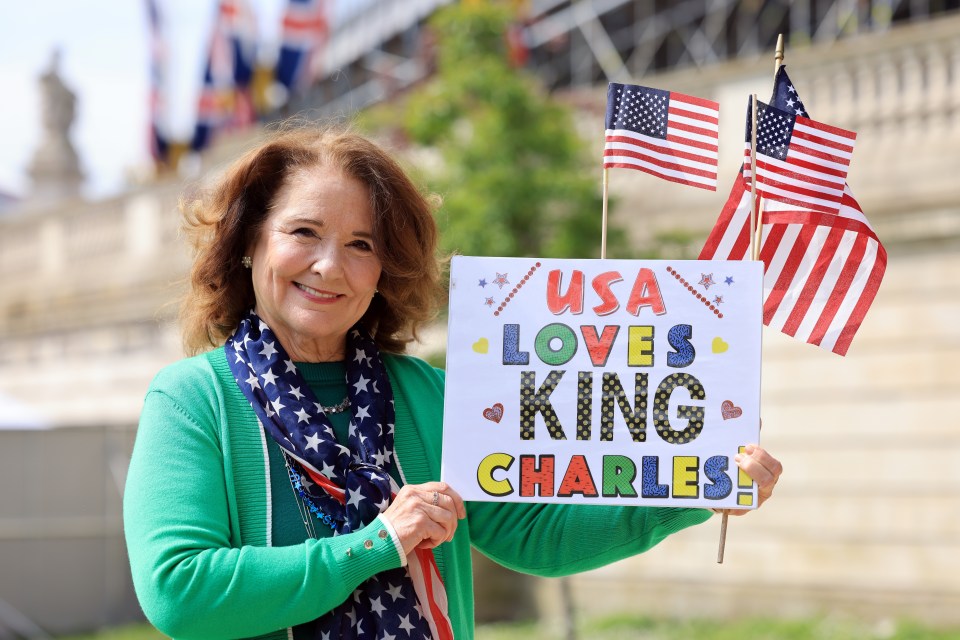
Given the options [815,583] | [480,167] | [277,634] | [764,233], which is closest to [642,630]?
[815,583]

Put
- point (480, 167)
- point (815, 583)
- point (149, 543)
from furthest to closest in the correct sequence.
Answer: point (815, 583) → point (480, 167) → point (149, 543)

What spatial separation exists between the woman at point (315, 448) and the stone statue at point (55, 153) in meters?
20.7

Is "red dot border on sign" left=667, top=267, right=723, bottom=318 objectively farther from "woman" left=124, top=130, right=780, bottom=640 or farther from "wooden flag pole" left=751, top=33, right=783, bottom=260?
"woman" left=124, top=130, right=780, bottom=640

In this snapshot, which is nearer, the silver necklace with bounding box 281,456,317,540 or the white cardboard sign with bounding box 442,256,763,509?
the silver necklace with bounding box 281,456,317,540

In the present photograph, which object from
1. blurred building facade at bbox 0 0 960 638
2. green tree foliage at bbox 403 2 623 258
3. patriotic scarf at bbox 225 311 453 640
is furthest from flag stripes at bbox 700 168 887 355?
blurred building facade at bbox 0 0 960 638

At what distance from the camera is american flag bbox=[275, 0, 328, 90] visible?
860 inches

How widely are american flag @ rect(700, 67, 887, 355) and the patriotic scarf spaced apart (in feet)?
3.54

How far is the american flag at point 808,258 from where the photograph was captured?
3521 mm

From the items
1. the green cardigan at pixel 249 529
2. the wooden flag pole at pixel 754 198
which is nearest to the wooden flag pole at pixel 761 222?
the wooden flag pole at pixel 754 198

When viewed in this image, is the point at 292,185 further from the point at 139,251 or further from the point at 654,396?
the point at 139,251

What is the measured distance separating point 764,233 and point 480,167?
5953 millimetres

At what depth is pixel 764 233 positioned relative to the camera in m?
3.65

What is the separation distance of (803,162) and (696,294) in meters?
0.63

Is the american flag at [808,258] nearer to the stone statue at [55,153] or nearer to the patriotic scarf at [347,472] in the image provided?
the patriotic scarf at [347,472]
